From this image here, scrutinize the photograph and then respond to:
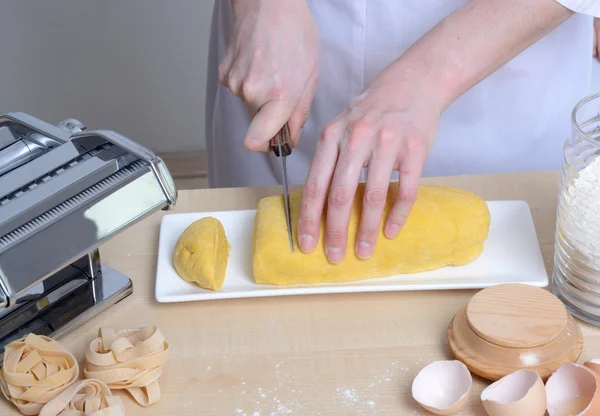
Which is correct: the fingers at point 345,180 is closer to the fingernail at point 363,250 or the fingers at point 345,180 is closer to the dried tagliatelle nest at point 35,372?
the fingernail at point 363,250

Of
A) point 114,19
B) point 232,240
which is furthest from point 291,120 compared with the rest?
point 114,19

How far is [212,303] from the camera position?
1.11 meters

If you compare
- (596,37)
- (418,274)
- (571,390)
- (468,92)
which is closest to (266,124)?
(418,274)

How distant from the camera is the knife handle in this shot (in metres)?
1.19

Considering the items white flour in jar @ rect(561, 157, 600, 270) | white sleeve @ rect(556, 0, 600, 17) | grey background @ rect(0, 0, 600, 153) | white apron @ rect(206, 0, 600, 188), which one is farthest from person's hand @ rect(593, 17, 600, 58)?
grey background @ rect(0, 0, 600, 153)

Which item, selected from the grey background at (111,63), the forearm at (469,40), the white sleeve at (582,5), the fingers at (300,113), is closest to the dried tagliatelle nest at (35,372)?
the fingers at (300,113)

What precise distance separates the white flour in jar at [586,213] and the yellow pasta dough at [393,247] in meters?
0.16

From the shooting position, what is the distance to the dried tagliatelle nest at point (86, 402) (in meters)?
0.91

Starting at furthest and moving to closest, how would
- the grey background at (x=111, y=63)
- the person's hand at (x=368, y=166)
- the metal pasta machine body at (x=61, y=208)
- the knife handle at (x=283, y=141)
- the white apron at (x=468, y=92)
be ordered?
the grey background at (x=111, y=63) < the white apron at (x=468, y=92) < the knife handle at (x=283, y=141) < the person's hand at (x=368, y=166) < the metal pasta machine body at (x=61, y=208)

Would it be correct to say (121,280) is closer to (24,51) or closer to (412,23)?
(412,23)

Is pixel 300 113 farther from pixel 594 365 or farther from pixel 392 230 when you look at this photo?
pixel 594 365

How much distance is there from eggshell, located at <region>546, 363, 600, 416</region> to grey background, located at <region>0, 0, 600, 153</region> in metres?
1.93

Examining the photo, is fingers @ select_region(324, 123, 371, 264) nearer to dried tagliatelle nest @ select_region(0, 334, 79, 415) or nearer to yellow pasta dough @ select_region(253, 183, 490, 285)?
yellow pasta dough @ select_region(253, 183, 490, 285)

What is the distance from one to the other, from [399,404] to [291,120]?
1.70 feet
